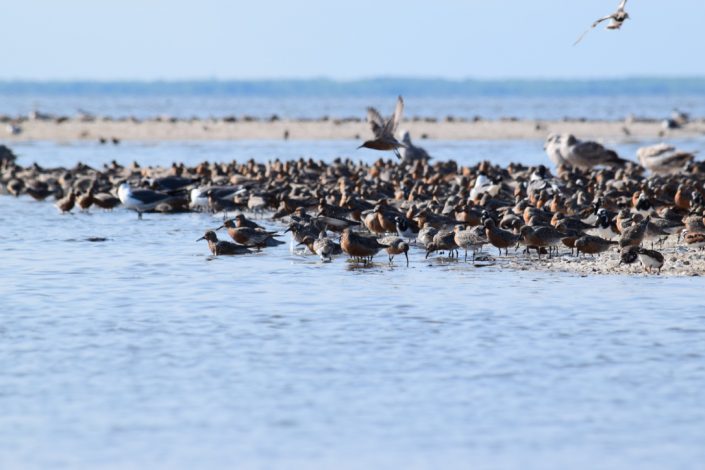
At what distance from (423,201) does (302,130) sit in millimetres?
44495

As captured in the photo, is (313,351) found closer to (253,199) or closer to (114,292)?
(114,292)

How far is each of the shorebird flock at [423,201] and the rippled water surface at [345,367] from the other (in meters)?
1.08

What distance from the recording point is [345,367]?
11188mm

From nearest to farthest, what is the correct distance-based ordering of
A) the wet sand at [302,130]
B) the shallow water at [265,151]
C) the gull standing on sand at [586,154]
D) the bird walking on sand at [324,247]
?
the bird walking on sand at [324,247] < the gull standing on sand at [586,154] < the shallow water at [265,151] < the wet sand at [302,130]

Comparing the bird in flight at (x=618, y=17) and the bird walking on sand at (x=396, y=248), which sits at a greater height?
the bird in flight at (x=618, y=17)

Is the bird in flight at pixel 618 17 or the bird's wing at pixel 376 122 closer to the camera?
the bird in flight at pixel 618 17

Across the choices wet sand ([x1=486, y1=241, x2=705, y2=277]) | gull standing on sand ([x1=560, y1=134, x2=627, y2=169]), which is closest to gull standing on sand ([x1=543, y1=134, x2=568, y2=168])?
→ gull standing on sand ([x1=560, y1=134, x2=627, y2=169])

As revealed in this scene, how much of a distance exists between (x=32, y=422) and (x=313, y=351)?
333 cm

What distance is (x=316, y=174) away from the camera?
104 ft

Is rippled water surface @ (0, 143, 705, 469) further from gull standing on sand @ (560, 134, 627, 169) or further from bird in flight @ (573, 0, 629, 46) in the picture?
gull standing on sand @ (560, 134, 627, 169)

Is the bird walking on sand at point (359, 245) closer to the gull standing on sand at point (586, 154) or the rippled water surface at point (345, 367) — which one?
the rippled water surface at point (345, 367)

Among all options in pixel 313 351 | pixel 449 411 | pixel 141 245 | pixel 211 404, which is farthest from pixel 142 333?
pixel 141 245

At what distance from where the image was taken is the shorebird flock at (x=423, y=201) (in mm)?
18609

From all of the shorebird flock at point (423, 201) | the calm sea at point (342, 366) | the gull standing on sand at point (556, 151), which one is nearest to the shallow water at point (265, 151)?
Answer: the gull standing on sand at point (556, 151)
